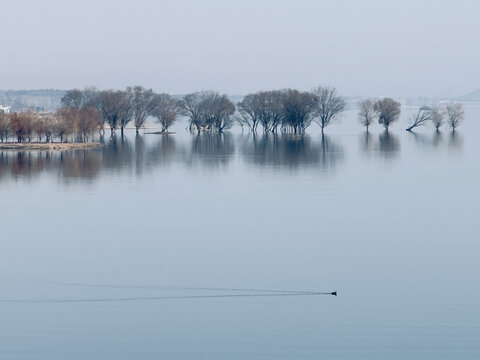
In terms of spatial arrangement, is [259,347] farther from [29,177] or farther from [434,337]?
[29,177]

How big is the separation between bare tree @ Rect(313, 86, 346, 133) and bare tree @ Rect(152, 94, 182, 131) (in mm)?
11119

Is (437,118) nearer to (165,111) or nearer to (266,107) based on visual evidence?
(266,107)

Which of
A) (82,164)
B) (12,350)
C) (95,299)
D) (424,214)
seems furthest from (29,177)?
(12,350)

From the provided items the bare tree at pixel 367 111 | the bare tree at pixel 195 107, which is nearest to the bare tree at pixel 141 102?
the bare tree at pixel 195 107

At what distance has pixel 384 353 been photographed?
9141 mm

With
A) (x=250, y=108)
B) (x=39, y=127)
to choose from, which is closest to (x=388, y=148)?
(x=39, y=127)

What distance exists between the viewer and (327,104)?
61875mm

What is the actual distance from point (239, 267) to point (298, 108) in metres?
46.6

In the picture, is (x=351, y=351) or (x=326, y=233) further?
(x=326, y=233)

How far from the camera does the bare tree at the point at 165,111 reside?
6331 centimetres

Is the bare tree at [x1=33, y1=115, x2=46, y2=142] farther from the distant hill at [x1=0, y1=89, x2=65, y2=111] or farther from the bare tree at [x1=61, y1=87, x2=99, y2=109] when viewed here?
the distant hill at [x1=0, y1=89, x2=65, y2=111]

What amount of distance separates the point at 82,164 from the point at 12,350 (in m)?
24.2

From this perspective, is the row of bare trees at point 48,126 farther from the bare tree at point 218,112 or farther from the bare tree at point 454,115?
the bare tree at point 454,115

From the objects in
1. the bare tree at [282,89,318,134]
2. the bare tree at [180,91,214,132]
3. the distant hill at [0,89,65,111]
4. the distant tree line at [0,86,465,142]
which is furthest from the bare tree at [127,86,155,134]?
the distant hill at [0,89,65,111]
